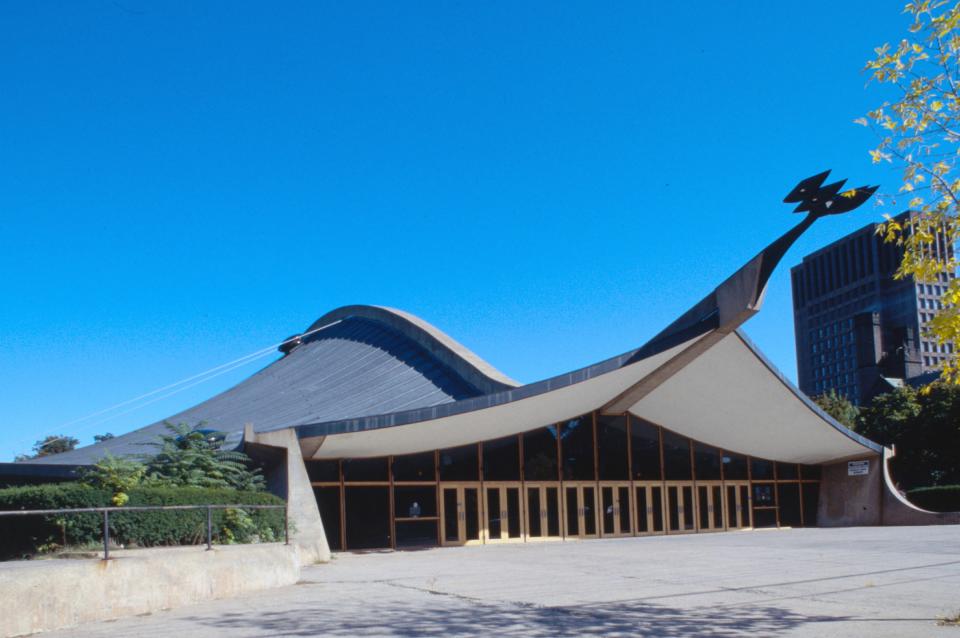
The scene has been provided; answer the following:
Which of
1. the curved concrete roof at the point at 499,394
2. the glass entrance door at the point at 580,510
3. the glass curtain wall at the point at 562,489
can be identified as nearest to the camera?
the curved concrete roof at the point at 499,394

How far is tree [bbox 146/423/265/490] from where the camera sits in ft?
54.9

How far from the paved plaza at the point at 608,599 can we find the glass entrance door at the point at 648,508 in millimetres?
10416

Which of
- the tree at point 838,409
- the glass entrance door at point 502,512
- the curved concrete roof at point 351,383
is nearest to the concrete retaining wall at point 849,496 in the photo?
the glass entrance door at point 502,512

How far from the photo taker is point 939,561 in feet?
48.5

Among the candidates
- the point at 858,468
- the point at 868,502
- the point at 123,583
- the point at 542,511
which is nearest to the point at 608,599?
the point at 123,583

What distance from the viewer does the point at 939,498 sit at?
35.0 meters

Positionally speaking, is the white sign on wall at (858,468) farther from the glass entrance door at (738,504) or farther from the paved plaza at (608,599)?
the paved plaza at (608,599)

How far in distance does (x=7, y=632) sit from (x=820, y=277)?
15420 centimetres

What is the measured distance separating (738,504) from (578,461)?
6745mm

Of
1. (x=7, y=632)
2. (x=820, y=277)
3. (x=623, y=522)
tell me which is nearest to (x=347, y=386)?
(x=623, y=522)

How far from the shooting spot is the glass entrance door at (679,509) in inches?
1139

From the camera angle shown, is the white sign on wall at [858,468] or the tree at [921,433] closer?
the white sign on wall at [858,468]

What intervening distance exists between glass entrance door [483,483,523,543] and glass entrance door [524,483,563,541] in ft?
1.11

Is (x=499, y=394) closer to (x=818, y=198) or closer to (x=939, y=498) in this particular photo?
(x=818, y=198)
